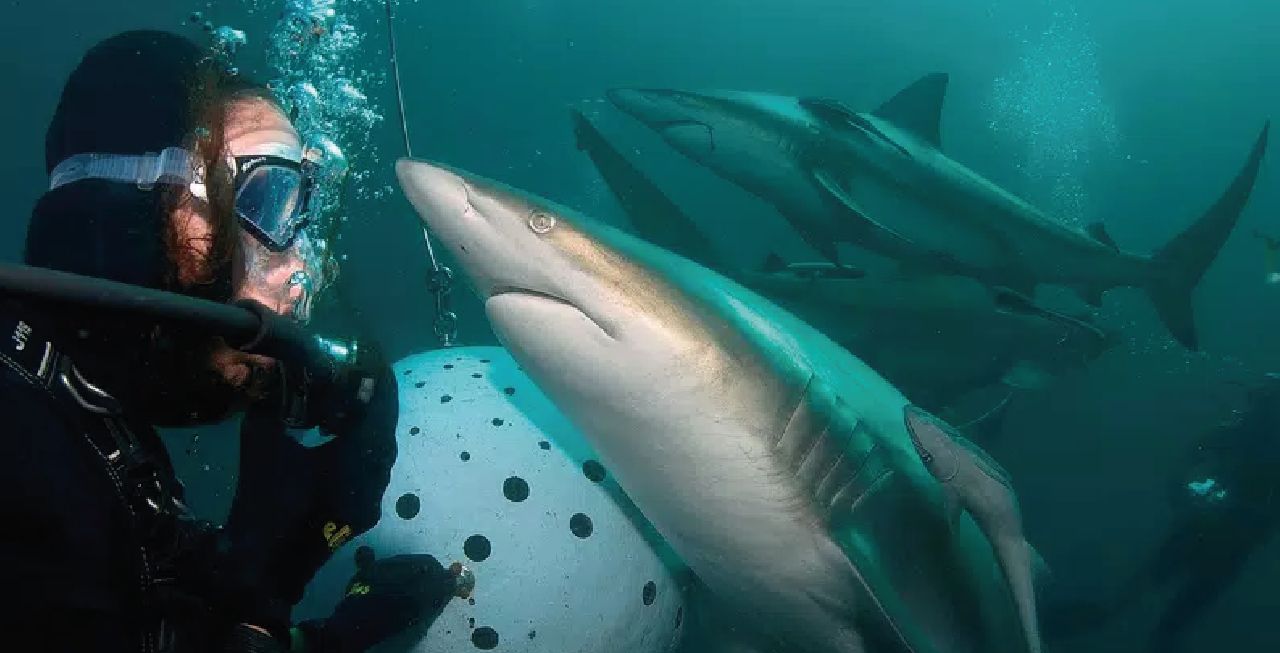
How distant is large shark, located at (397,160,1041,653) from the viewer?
2.27 meters

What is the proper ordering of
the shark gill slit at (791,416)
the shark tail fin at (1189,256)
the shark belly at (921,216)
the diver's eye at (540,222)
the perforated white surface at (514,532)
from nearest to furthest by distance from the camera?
the diver's eye at (540,222), the shark gill slit at (791,416), the perforated white surface at (514,532), the shark belly at (921,216), the shark tail fin at (1189,256)

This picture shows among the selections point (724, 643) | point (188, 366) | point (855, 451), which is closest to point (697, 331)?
point (855, 451)

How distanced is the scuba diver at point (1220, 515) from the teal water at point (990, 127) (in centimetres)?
92

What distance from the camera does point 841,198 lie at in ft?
21.7

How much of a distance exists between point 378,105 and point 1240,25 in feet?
288

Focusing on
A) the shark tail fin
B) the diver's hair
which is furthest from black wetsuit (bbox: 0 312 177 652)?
the shark tail fin

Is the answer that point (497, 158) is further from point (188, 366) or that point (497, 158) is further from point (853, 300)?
point (188, 366)

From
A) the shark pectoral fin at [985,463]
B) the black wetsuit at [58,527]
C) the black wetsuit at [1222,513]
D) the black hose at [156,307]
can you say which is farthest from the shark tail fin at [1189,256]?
the black wetsuit at [58,527]

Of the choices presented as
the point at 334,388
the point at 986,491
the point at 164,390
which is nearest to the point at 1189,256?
the point at 986,491

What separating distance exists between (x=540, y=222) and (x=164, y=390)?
117 centimetres

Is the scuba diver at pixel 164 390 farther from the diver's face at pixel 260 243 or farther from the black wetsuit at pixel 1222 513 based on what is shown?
the black wetsuit at pixel 1222 513

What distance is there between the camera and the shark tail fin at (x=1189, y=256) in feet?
24.6

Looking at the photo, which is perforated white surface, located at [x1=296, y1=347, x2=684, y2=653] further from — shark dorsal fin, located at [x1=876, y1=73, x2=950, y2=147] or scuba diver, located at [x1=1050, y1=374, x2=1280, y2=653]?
scuba diver, located at [x1=1050, y1=374, x2=1280, y2=653]

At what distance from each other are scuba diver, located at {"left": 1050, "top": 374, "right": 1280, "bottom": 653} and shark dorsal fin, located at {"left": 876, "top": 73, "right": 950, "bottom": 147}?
7908 mm
